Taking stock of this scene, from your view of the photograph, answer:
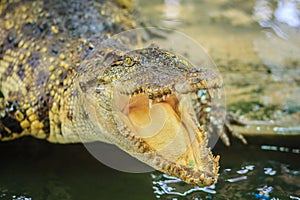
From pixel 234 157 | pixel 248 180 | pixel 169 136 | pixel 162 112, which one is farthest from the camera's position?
pixel 234 157

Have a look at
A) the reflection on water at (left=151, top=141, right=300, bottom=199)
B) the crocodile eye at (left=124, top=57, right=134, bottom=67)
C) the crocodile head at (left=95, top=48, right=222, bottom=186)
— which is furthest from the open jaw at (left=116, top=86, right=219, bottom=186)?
the reflection on water at (left=151, top=141, right=300, bottom=199)

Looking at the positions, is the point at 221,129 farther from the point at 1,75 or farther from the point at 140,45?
the point at 1,75

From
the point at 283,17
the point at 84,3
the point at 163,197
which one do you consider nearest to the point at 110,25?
the point at 84,3

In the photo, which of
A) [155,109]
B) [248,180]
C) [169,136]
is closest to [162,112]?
[155,109]

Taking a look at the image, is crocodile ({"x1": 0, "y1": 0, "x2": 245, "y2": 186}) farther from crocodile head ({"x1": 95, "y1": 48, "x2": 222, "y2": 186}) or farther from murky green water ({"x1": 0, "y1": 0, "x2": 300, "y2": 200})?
murky green water ({"x1": 0, "y1": 0, "x2": 300, "y2": 200})

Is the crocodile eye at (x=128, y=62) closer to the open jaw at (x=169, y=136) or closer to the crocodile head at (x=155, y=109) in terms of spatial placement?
the crocodile head at (x=155, y=109)

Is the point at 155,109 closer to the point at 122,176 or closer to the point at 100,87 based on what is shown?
the point at 100,87

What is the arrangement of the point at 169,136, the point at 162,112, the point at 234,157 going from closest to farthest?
1. the point at 169,136
2. the point at 162,112
3. the point at 234,157

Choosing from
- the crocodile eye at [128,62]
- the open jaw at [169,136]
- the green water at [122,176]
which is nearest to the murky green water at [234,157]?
the green water at [122,176]
